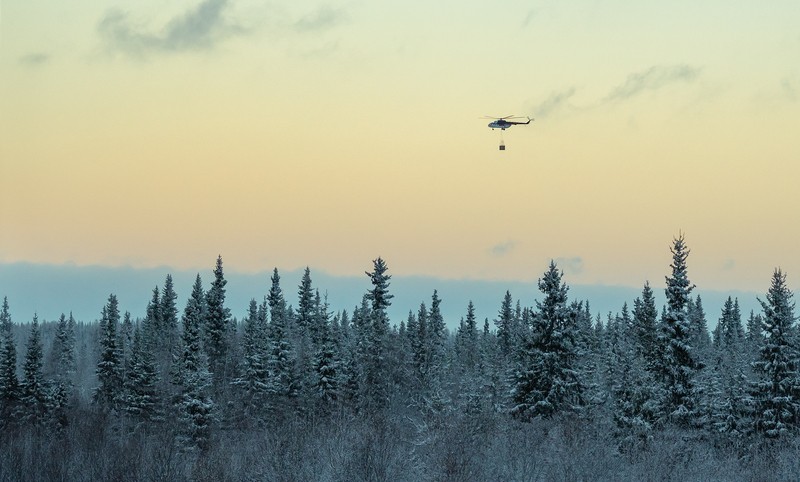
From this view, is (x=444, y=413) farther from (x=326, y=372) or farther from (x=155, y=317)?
(x=155, y=317)

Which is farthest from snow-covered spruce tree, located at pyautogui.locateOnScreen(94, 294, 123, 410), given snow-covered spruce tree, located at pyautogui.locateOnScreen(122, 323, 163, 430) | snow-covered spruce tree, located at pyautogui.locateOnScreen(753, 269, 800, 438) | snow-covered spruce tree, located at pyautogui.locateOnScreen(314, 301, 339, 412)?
snow-covered spruce tree, located at pyautogui.locateOnScreen(753, 269, 800, 438)

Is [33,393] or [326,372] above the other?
[326,372]

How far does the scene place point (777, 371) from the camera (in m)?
58.7

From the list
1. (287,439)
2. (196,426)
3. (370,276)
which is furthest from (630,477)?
(370,276)

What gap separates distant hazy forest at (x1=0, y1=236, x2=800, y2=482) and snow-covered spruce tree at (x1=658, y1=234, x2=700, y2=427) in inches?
4.3

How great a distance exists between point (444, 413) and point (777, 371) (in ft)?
82.7

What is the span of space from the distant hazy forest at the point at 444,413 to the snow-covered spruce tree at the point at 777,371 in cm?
11

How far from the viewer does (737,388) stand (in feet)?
202

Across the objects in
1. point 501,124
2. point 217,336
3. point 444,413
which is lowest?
point 444,413

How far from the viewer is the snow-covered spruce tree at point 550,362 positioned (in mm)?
58750

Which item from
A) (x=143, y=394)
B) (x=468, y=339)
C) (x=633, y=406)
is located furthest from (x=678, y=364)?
(x=468, y=339)

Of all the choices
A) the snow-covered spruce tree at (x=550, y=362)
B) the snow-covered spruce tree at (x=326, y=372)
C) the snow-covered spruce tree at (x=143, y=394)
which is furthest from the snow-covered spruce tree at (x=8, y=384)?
the snow-covered spruce tree at (x=550, y=362)

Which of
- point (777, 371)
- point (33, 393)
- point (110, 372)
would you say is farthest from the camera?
point (110, 372)

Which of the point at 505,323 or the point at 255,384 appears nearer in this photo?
the point at 255,384
